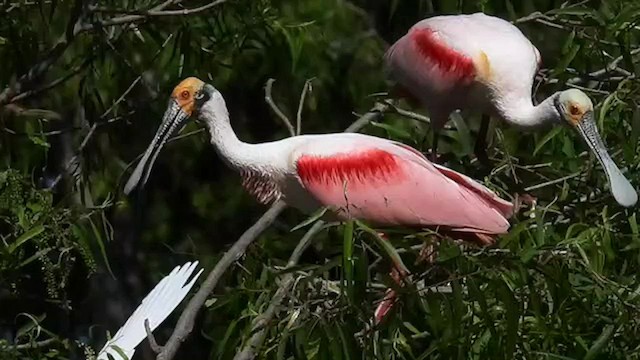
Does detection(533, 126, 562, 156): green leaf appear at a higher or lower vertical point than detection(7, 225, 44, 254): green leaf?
lower

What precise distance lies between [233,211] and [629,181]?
7.71 ft

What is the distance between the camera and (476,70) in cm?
405

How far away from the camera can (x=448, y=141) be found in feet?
14.8

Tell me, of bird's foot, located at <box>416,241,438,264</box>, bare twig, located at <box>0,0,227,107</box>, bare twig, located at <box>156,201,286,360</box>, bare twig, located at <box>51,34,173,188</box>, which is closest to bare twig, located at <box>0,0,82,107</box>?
bare twig, located at <box>0,0,227,107</box>

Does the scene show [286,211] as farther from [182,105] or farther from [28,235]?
[28,235]

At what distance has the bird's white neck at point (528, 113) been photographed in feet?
12.3

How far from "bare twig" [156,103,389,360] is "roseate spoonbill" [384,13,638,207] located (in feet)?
0.67

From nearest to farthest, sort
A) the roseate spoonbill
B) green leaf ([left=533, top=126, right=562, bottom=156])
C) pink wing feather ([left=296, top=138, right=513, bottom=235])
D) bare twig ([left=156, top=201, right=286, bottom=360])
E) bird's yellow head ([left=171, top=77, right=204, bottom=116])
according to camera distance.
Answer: bare twig ([left=156, top=201, right=286, bottom=360])
pink wing feather ([left=296, top=138, right=513, bottom=235])
bird's yellow head ([left=171, top=77, right=204, bottom=116])
green leaf ([left=533, top=126, right=562, bottom=156])
the roseate spoonbill

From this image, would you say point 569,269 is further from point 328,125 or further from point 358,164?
point 328,125

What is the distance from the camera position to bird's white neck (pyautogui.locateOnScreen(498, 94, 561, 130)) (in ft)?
12.3

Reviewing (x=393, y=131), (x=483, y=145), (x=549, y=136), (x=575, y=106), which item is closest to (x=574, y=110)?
(x=575, y=106)

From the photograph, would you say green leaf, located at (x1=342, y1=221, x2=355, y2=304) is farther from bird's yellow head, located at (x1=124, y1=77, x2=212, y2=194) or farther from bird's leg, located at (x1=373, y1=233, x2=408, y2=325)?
bird's yellow head, located at (x1=124, y1=77, x2=212, y2=194)

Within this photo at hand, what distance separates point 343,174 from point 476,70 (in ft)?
Result: 2.25

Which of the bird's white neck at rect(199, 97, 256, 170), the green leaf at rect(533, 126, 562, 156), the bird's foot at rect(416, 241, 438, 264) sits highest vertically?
the bird's foot at rect(416, 241, 438, 264)
